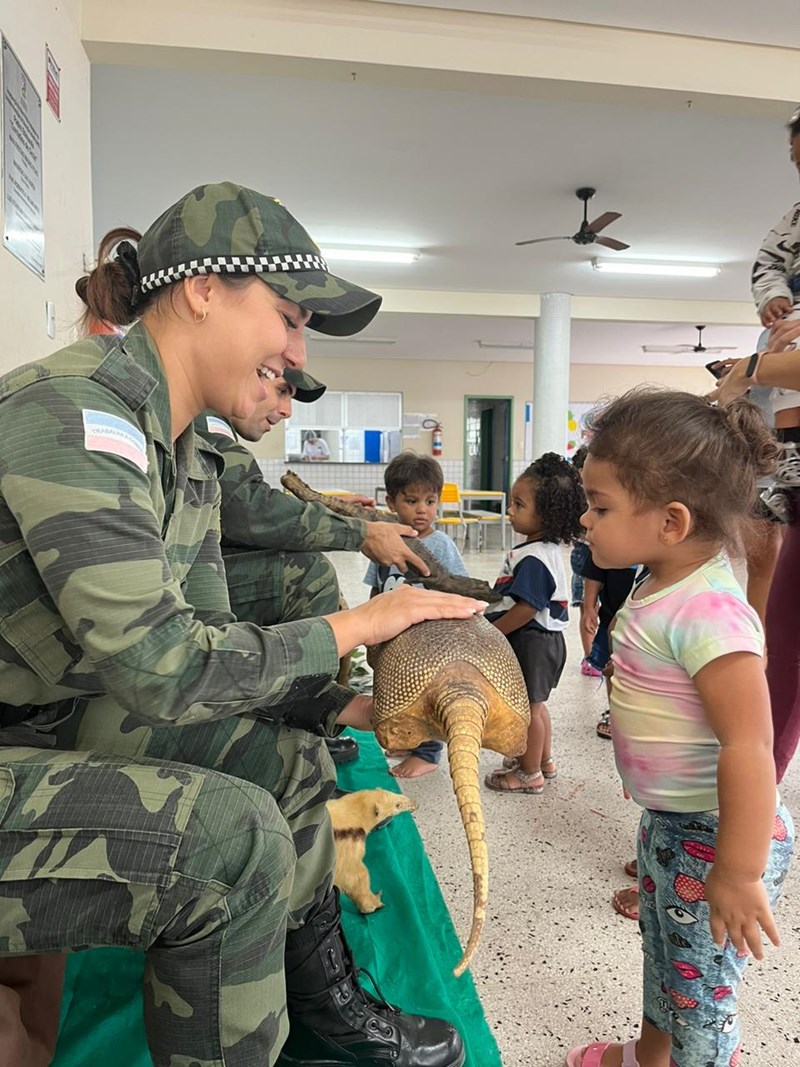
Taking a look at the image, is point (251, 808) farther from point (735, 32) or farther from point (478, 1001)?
point (735, 32)

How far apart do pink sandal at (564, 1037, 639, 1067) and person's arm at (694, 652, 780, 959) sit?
1.47 ft

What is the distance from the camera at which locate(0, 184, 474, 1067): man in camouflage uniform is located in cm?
84

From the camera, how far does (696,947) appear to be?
3.50 feet

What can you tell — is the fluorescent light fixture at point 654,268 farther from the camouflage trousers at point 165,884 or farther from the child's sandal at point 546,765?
the camouflage trousers at point 165,884

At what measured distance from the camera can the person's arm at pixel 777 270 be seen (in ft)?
6.58

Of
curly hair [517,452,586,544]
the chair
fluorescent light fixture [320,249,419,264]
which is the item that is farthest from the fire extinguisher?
curly hair [517,452,586,544]

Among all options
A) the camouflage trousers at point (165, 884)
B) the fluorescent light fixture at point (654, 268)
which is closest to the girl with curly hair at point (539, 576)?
the camouflage trousers at point (165, 884)

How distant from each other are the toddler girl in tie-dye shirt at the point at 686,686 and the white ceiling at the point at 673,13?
3.53 m

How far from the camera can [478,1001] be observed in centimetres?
143

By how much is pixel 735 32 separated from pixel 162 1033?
5073 mm

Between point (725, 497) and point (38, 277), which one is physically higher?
point (38, 277)

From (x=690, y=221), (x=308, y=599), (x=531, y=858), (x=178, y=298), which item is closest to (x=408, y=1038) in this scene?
(x=531, y=858)

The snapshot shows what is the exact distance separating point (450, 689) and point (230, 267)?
753 mm

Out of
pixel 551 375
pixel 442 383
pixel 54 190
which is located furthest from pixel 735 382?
pixel 442 383
